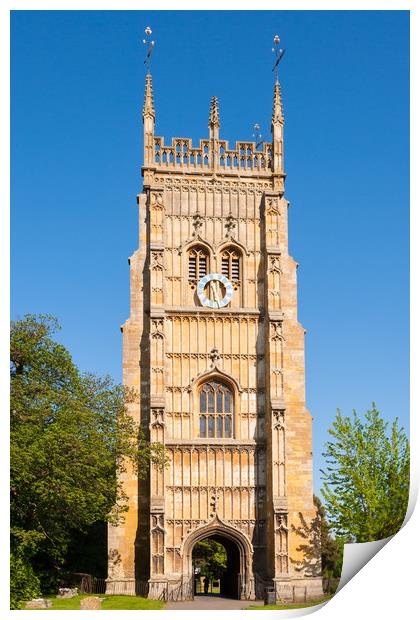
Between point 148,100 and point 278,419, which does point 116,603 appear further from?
point 148,100

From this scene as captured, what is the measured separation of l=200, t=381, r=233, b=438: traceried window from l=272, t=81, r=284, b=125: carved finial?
474 inches

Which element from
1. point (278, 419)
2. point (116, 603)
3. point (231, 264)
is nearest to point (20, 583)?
point (116, 603)

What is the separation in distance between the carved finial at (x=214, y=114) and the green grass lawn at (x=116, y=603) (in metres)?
20.3

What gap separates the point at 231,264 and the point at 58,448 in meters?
14.2

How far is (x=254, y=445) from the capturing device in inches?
1735

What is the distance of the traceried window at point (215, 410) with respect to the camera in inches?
1742

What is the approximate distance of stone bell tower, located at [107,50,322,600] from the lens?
1679 inches

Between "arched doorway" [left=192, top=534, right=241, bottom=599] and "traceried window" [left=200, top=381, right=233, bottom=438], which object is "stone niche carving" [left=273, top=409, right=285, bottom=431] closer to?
"traceried window" [left=200, top=381, right=233, bottom=438]

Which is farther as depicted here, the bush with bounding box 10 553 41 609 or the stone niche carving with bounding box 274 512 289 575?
the stone niche carving with bounding box 274 512 289 575

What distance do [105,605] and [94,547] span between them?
10548mm

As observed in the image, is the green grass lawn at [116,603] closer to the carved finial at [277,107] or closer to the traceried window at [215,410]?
the traceried window at [215,410]

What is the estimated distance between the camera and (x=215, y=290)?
45.3 metres

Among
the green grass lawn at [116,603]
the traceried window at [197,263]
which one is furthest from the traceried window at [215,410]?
the green grass lawn at [116,603]

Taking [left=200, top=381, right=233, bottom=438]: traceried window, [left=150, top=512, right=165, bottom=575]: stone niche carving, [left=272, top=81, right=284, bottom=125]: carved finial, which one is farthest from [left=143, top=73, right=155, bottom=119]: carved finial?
[left=150, top=512, right=165, bottom=575]: stone niche carving
